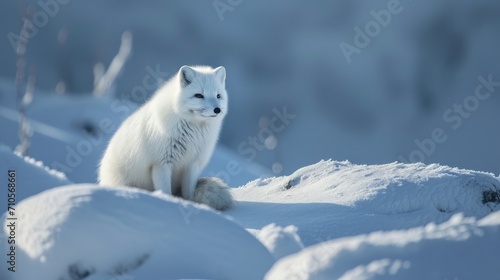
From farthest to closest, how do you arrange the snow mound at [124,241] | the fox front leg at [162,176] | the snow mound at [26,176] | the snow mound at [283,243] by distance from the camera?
the fox front leg at [162,176], the snow mound at [26,176], the snow mound at [283,243], the snow mound at [124,241]

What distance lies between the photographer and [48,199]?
3025 mm

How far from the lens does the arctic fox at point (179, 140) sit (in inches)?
248

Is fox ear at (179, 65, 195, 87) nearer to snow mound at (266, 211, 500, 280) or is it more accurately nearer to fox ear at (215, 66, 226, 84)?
fox ear at (215, 66, 226, 84)

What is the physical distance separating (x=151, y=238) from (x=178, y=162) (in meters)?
3.69

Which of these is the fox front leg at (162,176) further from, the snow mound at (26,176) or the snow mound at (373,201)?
the snow mound at (26,176)

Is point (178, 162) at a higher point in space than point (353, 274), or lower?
lower

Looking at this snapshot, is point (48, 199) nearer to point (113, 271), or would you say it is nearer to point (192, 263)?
point (113, 271)

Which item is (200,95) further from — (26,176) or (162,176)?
(26,176)

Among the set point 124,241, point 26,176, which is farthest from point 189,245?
point 26,176

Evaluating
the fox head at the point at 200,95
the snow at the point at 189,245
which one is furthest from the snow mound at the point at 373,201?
the snow at the point at 189,245

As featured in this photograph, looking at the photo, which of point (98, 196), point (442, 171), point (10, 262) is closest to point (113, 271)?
point (98, 196)

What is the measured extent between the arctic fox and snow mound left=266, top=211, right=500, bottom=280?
12.2ft

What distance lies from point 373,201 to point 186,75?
245cm

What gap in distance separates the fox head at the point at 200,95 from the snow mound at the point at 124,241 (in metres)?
3.22
